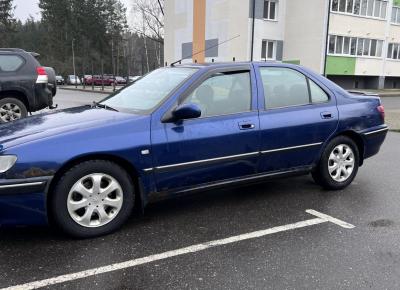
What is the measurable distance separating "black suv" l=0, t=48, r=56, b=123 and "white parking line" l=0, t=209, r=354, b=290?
6.76m

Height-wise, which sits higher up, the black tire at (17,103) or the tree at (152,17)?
the tree at (152,17)

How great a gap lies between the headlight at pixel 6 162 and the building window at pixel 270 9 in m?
31.8

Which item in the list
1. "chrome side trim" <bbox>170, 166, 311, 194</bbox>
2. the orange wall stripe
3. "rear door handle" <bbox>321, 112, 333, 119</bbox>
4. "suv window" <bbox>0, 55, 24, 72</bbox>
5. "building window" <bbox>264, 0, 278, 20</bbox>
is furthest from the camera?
the orange wall stripe

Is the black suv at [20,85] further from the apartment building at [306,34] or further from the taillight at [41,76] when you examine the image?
the apartment building at [306,34]

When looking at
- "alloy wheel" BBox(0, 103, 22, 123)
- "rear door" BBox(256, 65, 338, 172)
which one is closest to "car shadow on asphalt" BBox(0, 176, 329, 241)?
"rear door" BBox(256, 65, 338, 172)

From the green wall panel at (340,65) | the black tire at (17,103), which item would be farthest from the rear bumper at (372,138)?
the green wall panel at (340,65)

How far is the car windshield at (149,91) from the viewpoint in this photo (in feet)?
13.7

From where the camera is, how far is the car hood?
11.7ft

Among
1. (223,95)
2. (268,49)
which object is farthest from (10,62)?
(268,49)

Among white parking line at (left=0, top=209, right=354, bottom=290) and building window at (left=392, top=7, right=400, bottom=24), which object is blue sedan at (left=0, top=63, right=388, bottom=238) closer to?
white parking line at (left=0, top=209, right=354, bottom=290)

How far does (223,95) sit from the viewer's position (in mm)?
4379

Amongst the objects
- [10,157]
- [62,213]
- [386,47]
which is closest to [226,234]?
[62,213]

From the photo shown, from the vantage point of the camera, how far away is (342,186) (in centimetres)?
521

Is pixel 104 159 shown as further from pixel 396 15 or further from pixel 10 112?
pixel 396 15
